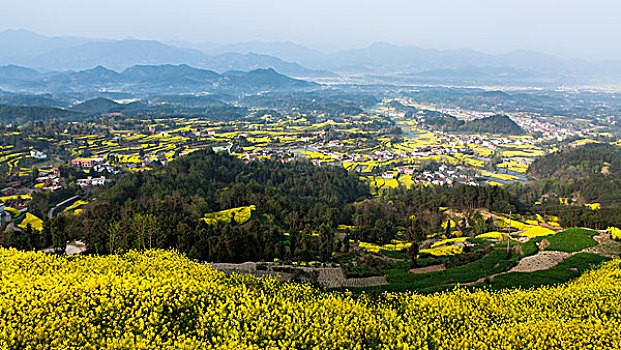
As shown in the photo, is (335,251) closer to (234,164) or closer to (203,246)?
(203,246)

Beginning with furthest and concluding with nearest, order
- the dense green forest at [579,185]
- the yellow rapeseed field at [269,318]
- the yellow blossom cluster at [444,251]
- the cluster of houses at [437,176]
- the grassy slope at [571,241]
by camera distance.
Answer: the cluster of houses at [437,176]
the dense green forest at [579,185]
the yellow blossom cluster at [444,251]
the grassy slope at [571,241]
the yellow rapeseed field at [269,318]

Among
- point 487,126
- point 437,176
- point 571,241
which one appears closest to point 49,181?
point 571,241

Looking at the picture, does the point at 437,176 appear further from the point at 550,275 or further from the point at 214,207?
the point at 550,275

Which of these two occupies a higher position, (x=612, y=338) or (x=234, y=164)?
(x=612, y=338)

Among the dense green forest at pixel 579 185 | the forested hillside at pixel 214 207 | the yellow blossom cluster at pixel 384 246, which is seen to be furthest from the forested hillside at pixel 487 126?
the yellow blossom cluster at pixel 384 246

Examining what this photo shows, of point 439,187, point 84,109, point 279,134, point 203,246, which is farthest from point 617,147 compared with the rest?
point 84,109

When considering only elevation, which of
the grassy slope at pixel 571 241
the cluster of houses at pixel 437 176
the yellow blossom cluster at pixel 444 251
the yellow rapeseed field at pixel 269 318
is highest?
the yellow rapeseed field at pixel 269 318

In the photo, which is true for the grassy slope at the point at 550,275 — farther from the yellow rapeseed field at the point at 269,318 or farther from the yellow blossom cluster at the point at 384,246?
the yellow blossom cluster at the point at 384,246

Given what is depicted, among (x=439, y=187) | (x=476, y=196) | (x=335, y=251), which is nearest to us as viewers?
(x=335, y=251)

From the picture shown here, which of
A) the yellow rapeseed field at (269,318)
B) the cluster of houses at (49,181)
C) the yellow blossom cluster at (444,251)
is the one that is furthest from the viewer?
the cluster of houses at (49,181)
